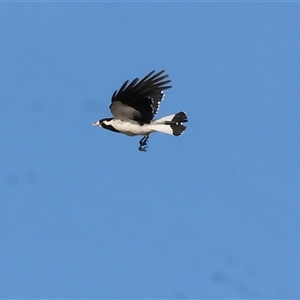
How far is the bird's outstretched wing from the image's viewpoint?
12006cm

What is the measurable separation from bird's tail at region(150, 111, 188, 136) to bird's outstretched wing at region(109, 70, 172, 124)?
0.93 ft

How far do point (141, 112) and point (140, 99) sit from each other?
52cm

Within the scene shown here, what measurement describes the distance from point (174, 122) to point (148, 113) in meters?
0.83

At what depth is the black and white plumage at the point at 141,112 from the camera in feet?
394

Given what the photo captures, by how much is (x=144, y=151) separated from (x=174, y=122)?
3.84 ft

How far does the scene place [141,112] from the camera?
120812 millimetres

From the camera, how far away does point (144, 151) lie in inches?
4766

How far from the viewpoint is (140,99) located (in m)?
120

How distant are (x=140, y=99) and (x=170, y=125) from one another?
1266 millimetres

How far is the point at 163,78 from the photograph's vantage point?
120125mm

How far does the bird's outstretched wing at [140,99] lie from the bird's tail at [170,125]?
28 cm

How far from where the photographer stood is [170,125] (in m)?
121

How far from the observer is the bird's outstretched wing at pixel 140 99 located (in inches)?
4727

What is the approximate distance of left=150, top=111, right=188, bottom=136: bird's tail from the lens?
397 ft
